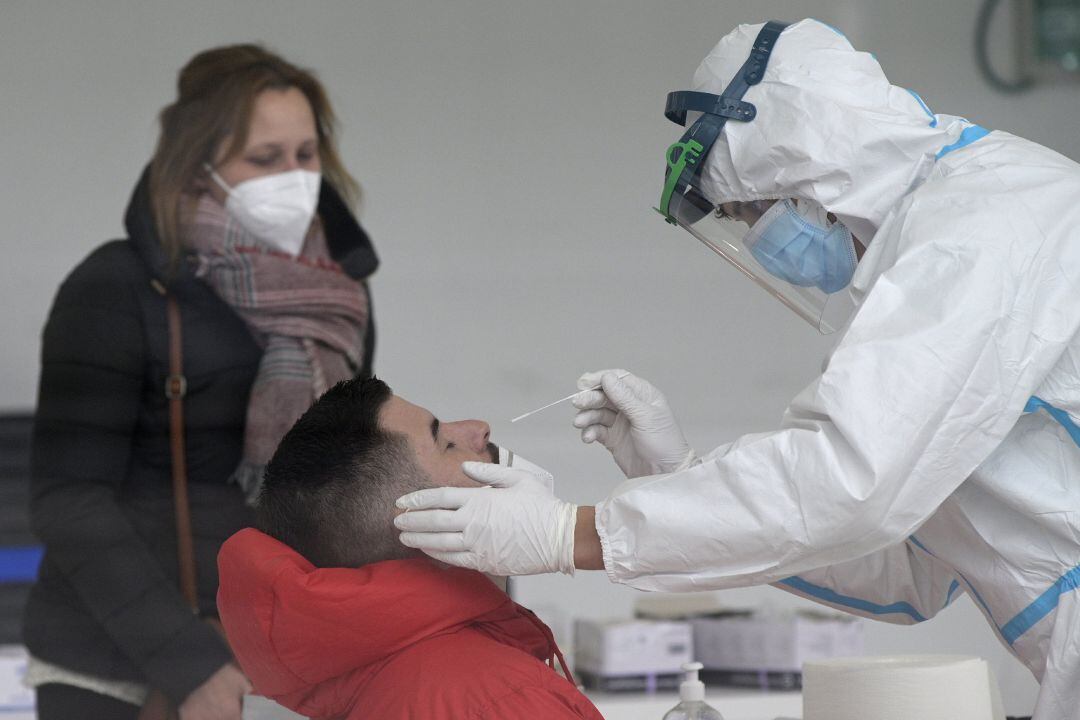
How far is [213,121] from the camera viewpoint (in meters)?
2.52

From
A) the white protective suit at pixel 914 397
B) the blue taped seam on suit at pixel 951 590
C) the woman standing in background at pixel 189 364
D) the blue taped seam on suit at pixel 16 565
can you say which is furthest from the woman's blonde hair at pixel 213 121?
the blue taped seam on suit at pixel 951 590

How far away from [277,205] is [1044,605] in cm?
179

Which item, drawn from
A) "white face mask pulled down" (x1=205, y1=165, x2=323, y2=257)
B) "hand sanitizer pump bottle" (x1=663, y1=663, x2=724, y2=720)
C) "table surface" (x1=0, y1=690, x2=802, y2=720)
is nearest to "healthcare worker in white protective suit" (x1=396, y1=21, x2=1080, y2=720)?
"hand sanitizer pump bottle" (x1=663, y1=663, x2=724, y2=720)

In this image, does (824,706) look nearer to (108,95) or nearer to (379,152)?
(379,152)

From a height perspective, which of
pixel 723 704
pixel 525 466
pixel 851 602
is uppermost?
pixel 525 466

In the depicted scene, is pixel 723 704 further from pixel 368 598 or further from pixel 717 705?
pixel 368 598

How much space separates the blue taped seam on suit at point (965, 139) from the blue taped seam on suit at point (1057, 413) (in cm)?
32

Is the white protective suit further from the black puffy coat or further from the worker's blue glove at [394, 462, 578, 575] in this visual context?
the black puffy coat

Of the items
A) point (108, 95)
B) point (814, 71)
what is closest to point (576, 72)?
point (108, 95)

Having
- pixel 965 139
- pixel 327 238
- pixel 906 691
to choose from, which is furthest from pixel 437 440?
pixel 327 238

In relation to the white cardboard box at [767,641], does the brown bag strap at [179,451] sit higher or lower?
higher

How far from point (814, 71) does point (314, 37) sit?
1698 millimetres

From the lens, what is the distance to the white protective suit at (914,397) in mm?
1152

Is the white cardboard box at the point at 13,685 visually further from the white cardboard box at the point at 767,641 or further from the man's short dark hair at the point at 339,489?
the white cardboard box at the point at 767,641
